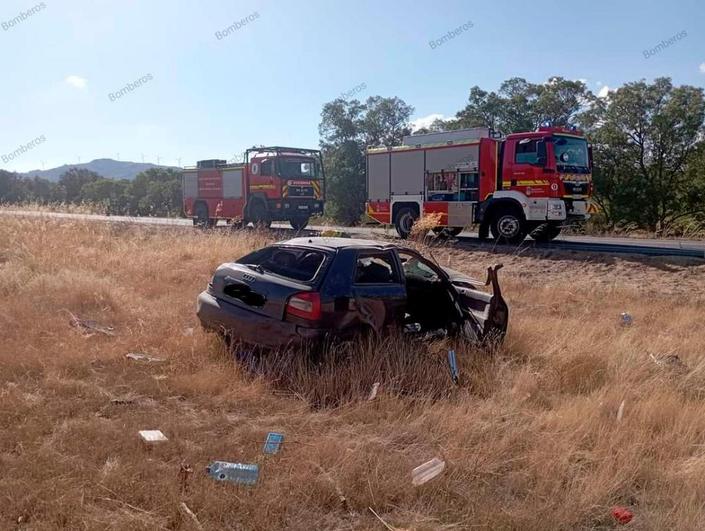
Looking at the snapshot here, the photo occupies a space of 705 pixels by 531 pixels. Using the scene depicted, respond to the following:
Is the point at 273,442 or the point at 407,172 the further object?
the point at 407,172

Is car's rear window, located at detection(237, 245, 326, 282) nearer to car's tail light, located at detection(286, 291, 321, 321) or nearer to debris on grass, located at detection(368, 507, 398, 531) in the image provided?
car's tail light, located at detection(286, 291, 321, 321)

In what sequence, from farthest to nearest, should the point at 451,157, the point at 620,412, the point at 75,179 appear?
the point at 75,179 < the point at 451,157 < the point at 620,412

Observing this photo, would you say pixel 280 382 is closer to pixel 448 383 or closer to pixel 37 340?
pixel 448 383

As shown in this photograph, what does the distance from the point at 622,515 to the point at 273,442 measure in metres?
2.13

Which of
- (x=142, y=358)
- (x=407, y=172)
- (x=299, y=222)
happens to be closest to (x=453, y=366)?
A: (x=142, y=358)

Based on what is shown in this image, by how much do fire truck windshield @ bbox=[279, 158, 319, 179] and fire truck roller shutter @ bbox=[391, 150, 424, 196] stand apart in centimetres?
501

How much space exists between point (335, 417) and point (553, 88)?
120 ft

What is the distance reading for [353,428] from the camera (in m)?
4.38

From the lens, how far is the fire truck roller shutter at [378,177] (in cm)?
1786

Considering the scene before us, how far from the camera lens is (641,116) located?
3064 centimetres

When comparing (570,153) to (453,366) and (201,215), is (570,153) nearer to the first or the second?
(453,366)

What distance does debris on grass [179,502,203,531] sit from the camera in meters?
3.07

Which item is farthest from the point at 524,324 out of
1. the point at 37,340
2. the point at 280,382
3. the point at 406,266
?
the point at 37,340

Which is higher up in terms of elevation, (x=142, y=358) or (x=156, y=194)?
(x=156, y=194)
